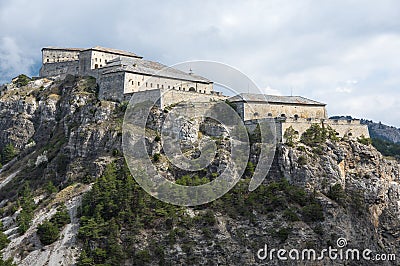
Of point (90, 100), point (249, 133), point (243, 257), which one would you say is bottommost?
point (243, 257)

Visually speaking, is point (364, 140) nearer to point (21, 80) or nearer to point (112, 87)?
point (112, 87)

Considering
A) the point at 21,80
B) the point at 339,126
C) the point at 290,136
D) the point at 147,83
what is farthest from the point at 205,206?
the point at 21,80

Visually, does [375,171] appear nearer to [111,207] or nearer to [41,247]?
[111,207]

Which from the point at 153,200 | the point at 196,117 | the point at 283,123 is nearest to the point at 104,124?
the point at 196,117

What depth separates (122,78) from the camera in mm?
79250

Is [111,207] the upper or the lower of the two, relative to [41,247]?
upper

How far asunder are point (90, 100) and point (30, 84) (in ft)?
74.5

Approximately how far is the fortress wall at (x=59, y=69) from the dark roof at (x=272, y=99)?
2998 centimetres

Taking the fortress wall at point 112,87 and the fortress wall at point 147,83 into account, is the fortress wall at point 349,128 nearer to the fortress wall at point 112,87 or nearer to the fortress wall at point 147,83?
the fortress wall at point 147,83

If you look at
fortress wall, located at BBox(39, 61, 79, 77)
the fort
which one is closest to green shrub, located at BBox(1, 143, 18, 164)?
fortress wall, located at BBox(39, 61, 79, 77)

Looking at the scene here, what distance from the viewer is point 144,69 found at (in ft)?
273
